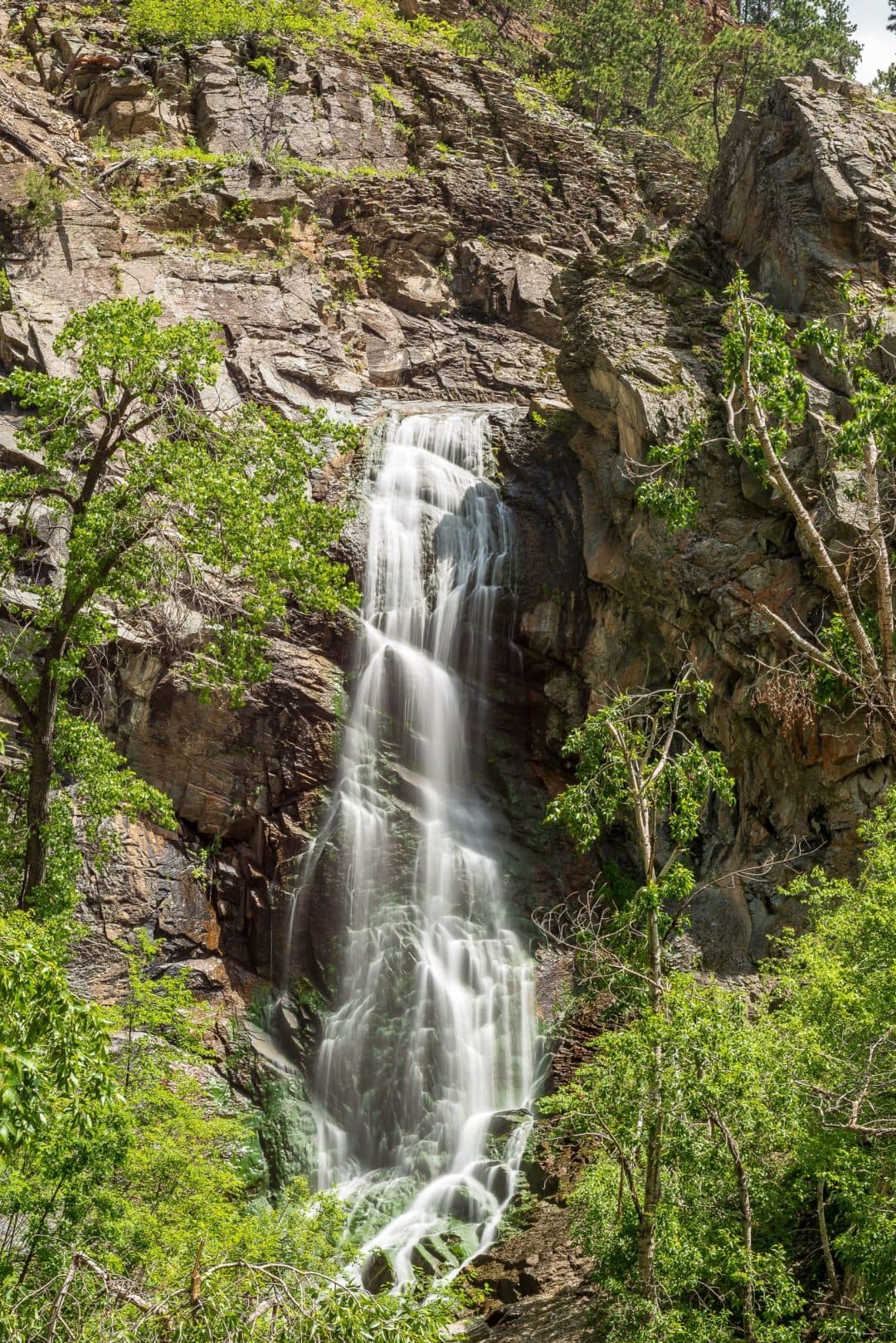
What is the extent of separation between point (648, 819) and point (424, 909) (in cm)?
1019

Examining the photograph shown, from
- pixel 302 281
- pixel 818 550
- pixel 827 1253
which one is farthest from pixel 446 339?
pixel 827 1253

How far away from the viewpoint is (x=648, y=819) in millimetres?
13430

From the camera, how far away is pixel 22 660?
45.0 feet

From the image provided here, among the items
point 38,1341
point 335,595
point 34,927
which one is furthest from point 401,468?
point 38,1341

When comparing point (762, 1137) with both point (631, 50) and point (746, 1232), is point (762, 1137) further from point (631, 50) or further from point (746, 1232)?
point (631, 50)

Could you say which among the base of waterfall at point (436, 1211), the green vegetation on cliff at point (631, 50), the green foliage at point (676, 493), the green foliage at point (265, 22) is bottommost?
the base of waterfall at point (436, 1211)

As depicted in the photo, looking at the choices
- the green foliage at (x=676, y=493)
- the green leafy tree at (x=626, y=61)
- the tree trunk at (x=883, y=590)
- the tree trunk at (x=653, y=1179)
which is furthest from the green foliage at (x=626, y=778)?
the green leafy tree at (x=626, y=61)

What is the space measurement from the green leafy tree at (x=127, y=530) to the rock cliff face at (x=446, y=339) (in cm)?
136

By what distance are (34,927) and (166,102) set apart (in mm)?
37401

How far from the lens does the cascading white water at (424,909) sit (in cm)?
1936

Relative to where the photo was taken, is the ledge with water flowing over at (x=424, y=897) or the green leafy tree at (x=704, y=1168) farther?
the ledge with water flowing over at (x=424, y=897)

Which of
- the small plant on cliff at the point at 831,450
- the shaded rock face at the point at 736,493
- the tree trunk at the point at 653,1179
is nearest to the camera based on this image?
the small plant on cliff at the point at 831,450

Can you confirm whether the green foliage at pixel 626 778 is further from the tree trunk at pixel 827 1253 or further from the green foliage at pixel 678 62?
the green foliage at pixel 678 62

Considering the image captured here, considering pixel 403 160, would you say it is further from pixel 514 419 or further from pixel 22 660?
pixel 22 660
